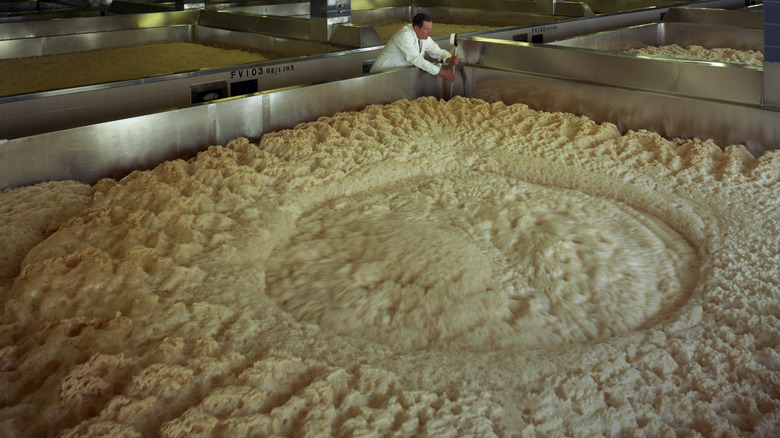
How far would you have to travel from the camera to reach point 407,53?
147 inches

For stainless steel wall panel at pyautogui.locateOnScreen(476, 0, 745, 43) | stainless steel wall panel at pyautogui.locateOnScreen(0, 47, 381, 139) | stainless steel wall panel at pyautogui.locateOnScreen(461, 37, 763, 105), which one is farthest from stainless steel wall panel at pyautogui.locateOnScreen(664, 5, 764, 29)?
stainless steel wall panel at pyautogui.locateOnScreen(0, 47, 381, 139)

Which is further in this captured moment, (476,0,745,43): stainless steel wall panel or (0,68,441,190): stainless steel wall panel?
(476,0,745,43): stainless steel wall panel

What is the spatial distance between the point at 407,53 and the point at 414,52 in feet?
0.13

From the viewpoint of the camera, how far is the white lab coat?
12.2ft

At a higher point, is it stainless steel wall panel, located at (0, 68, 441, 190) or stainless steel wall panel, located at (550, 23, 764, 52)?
stainless steel wall panel, located at (550, 23, 764, 52)

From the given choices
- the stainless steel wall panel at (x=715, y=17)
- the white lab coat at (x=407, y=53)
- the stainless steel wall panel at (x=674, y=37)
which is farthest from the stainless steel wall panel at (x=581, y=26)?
the white lab coat at (x=407, y=53)

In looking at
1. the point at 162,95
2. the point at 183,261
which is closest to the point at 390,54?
the point at 162,95

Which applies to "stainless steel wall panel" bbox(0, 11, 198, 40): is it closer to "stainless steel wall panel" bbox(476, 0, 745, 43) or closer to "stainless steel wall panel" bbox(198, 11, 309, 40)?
"stainless steel wall panel" bbox(198, 11, 309, 40)

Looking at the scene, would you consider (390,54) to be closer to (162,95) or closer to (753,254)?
(162,95)

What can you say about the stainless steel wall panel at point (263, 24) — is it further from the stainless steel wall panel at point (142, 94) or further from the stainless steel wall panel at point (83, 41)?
the stainless steel wall panel at point (142, 94)

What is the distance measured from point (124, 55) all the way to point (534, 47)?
2.66 metres

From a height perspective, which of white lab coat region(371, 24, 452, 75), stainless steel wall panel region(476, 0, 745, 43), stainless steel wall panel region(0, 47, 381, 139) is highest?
stainless steel wall panel region(476, 0, 745, 43)

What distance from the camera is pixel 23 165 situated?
244 cm

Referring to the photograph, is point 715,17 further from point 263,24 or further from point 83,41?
point 83,41
